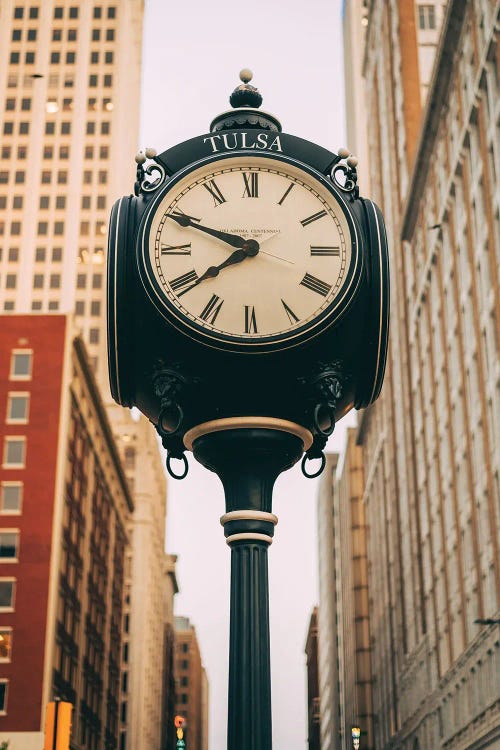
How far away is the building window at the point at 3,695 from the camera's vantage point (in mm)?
59987

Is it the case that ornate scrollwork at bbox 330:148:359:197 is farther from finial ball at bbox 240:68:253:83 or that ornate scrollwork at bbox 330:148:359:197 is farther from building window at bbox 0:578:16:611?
building window at bbox 0:578:16:611

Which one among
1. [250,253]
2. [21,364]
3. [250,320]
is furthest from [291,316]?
[21,364]

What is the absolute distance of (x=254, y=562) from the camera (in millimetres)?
4520

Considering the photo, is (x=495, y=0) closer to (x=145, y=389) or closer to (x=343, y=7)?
(x=145, y=389)

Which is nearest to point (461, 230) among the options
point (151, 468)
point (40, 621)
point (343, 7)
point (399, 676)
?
point (40, 621)

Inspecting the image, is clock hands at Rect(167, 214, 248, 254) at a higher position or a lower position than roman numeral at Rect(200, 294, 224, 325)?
higher

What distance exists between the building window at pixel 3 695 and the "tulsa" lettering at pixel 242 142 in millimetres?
59214

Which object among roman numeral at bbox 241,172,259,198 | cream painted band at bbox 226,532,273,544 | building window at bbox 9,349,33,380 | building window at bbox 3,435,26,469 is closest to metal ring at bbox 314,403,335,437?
cream painted band at bbox 226,532,273,544

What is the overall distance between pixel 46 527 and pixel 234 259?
61.7 meters

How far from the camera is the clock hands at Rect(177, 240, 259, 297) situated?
4.83 meters

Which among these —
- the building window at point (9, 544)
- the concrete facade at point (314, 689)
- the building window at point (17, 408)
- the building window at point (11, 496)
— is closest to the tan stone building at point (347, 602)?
the concrete facade at point (314, 689)

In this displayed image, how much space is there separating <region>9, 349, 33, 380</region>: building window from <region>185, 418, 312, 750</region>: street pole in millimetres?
64509

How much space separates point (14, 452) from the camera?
2628 inches

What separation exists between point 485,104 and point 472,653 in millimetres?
25118
